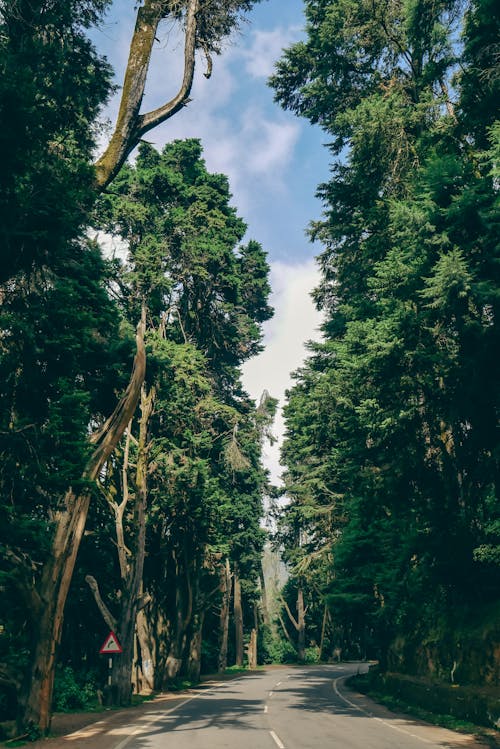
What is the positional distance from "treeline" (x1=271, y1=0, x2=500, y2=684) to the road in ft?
Answer: 9.92

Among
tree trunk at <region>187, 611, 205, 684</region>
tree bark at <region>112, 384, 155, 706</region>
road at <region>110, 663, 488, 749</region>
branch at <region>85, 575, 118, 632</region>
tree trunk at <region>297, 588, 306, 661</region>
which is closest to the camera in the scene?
road at <region>110, 663, 488, 749</region>

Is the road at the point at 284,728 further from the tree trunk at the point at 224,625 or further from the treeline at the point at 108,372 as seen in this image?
the tree trunk at the point at 224,625

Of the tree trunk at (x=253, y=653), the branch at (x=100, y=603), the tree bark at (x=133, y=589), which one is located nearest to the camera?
the branch at (x=100, y=603)

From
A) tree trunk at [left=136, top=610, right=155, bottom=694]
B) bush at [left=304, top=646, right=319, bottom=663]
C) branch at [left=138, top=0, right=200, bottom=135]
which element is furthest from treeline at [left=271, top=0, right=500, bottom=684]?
bush at [left=304, top=646, right=319, bottom=663]

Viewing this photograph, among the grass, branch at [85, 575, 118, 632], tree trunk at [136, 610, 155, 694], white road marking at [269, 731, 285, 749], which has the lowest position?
the grass

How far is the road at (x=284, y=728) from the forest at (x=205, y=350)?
247 cm

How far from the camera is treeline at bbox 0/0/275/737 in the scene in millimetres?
9859

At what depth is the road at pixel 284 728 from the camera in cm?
1161

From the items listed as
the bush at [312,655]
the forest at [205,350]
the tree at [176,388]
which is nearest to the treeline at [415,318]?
the forest at [205,350]

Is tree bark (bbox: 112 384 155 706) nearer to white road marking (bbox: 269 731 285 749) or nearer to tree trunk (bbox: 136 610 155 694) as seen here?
tree trunk (bbox: 136 610 155 694)

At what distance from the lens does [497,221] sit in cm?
1446

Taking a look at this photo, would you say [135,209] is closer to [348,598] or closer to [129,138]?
[129,138]

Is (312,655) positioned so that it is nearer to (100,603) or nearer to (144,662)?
(144,662)

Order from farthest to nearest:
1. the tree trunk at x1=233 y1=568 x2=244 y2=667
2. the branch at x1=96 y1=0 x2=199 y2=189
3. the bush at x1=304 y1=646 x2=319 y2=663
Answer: the bush at x1=304 y1=646 x2=319 y2=663
the tree trunk at x1=233 y1=568 x2=244 y2=667
the branch at x1=96 y1=0 x2=199 y2=189
